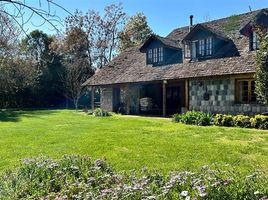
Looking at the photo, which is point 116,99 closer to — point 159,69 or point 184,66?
point 159,69

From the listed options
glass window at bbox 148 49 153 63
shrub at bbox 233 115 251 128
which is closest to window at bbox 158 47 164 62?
glass window at bbox 148 49 153 63

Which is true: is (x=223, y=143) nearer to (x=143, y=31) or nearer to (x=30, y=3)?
(x=30, y=3)

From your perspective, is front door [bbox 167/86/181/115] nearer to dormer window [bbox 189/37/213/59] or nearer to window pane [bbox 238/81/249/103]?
dormer window [bbox 189/37/213/59]

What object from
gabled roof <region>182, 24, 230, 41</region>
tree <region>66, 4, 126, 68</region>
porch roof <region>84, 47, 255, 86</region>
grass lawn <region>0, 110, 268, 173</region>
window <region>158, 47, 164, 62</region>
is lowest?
grass lawn <region>0, 110, 268, 173</region>

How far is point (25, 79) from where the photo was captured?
39156 millimetres

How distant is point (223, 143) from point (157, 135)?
9.28ft

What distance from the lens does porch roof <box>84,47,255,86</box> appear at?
1860cm

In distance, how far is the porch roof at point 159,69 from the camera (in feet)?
61.0

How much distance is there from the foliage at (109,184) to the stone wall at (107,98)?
76.5ft

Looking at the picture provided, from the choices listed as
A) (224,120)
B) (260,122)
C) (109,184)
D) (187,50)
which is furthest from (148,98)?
(109,184)

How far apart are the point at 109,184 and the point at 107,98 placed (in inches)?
1002

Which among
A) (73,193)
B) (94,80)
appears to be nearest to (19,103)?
(94,80)

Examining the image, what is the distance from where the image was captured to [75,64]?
128 feet

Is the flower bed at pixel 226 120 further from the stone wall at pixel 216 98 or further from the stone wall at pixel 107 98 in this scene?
the stone wall at pixel 107 98
